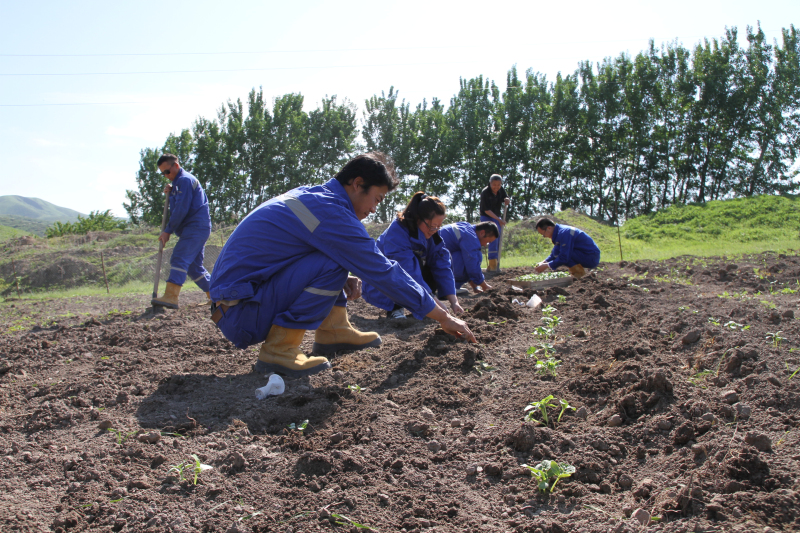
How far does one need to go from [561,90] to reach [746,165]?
36.5 ft

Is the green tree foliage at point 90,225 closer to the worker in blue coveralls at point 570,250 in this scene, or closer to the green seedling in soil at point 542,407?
the worker in blue coveralls at point 570,250

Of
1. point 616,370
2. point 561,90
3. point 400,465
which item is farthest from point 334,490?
point 561,90

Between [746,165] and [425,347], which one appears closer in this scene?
[425,347]

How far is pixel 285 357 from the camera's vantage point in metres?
3.08

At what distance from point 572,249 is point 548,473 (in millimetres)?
6084

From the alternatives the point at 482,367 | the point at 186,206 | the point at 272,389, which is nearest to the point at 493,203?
the point at 186,206

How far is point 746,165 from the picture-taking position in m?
28.0

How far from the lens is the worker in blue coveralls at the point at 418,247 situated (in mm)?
4660

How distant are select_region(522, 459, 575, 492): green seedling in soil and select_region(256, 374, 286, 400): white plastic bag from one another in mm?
1507

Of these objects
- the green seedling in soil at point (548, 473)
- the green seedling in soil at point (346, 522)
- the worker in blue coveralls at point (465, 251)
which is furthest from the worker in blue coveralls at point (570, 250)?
the green seedling in soil at point (346, 522)

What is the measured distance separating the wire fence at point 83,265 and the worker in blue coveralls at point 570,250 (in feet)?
37.7

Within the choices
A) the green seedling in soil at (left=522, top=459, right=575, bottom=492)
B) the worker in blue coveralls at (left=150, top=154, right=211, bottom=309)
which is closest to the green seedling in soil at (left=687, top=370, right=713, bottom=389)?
the green seedling in soil at (left=522, top=459, right=575, bottom=492)

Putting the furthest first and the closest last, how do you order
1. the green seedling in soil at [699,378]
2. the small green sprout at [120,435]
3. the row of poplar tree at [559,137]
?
the row of poplar tree at [559,137], the green seedling in soil at [699,378], the small green sprout at [120,435]

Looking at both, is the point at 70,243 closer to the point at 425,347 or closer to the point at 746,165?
the point at 425,347
